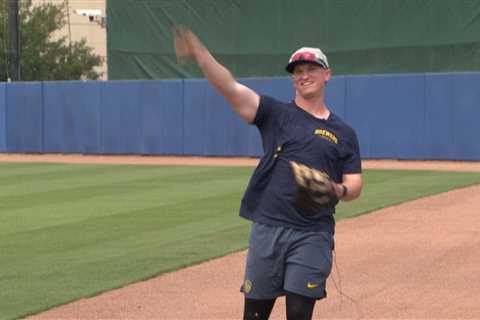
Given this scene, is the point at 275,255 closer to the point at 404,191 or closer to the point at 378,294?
the point at 378,294

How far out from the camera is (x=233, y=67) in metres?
34.9

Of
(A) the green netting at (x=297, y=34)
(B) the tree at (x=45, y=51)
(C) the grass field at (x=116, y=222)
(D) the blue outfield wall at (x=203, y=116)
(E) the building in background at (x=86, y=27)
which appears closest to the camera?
(C) the grass field at (x=116, y=222)

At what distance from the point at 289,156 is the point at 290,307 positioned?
77cm

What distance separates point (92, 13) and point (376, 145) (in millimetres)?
29062

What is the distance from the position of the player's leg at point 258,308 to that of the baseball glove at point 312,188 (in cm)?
63

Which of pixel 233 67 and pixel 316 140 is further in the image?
pixel 233 67

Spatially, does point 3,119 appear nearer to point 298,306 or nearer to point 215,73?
point 298,306

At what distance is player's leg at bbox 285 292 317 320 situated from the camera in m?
5.62

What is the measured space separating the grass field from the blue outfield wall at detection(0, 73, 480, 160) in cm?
400

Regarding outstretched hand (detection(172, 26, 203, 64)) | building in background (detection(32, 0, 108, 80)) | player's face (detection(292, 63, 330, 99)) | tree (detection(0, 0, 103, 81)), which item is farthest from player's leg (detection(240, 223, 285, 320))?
building in background (detection(32, 0, 108, 80))

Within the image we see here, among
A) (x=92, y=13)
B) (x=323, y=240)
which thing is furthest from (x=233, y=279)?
(x=92, y=13)

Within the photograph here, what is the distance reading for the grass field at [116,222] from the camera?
33.6ft

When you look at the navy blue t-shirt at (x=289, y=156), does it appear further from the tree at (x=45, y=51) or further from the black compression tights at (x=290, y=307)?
the tree at (x=45, y=51)

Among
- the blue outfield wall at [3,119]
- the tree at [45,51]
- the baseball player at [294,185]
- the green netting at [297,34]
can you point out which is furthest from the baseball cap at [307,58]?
the tree at [45,51]
